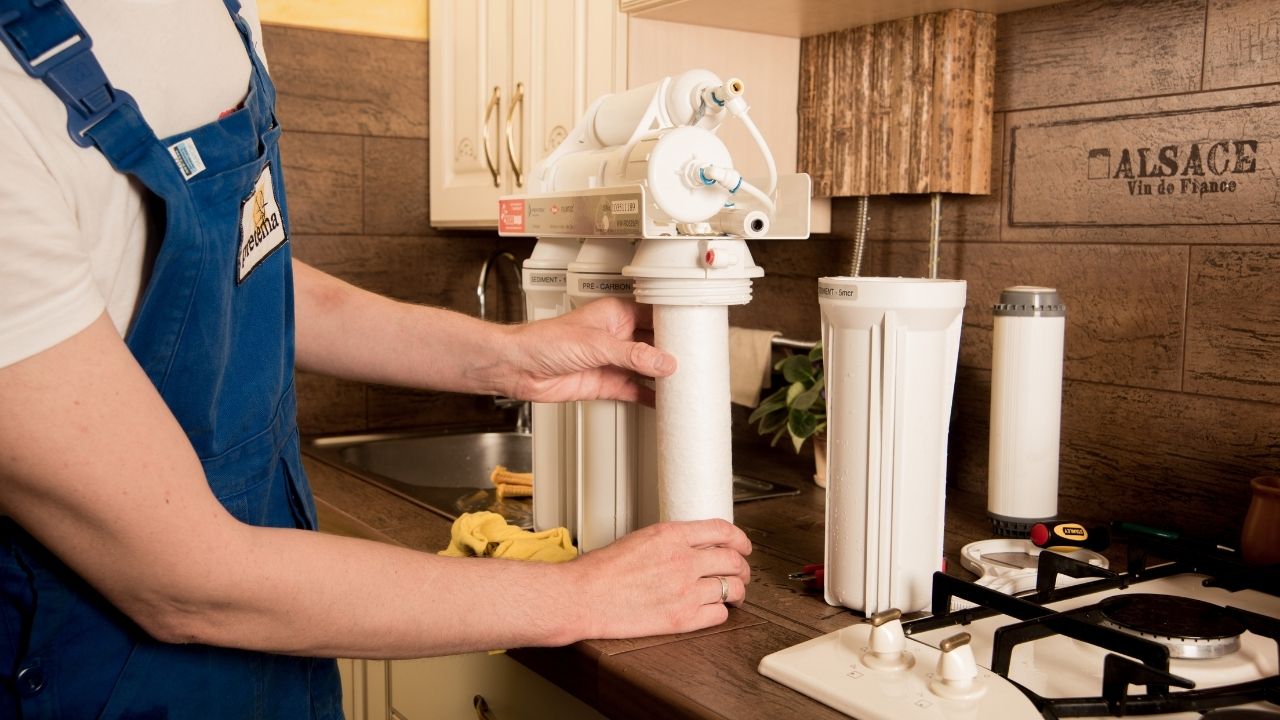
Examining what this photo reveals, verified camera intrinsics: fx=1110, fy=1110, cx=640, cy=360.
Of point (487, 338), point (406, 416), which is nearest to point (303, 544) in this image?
point (487, 338)

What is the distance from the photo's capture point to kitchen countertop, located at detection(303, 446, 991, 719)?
2.94 feet

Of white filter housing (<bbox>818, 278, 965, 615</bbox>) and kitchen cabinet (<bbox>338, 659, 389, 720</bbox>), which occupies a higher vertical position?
white filter housing (<bbox>818, 278, 965, 615</bbox>)

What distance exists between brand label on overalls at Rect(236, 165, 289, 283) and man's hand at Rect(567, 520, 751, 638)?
0.38 meters

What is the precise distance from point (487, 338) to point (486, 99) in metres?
0.97

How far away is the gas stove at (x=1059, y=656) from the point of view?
81 cm

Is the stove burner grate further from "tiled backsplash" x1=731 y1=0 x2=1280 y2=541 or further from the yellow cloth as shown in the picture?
the yellow cloth

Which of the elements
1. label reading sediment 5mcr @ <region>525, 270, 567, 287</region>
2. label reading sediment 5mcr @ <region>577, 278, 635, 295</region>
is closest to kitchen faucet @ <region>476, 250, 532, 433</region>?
label reading sediment 5mcr @ <region>525, 270, 567, 287</region>

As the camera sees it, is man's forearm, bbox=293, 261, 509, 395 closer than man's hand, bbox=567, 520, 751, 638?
No

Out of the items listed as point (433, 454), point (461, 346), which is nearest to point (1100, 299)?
point (461, 346)

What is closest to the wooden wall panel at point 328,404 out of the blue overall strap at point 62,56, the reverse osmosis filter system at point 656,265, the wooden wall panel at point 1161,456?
the reverse osmosis filter system at point 656,265

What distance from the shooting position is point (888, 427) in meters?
1.01

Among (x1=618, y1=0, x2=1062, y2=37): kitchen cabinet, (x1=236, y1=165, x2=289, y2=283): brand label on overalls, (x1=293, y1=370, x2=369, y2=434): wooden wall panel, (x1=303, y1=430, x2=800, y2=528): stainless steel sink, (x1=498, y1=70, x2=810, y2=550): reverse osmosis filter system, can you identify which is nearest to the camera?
(x1=236, y1=165, x2=289, y2=283): brand label on overalls

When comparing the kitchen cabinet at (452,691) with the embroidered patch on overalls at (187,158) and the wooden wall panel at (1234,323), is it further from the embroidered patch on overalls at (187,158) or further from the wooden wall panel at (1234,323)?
the wooden wall panel at (1234,323)

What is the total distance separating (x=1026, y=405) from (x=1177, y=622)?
1.28 ft
